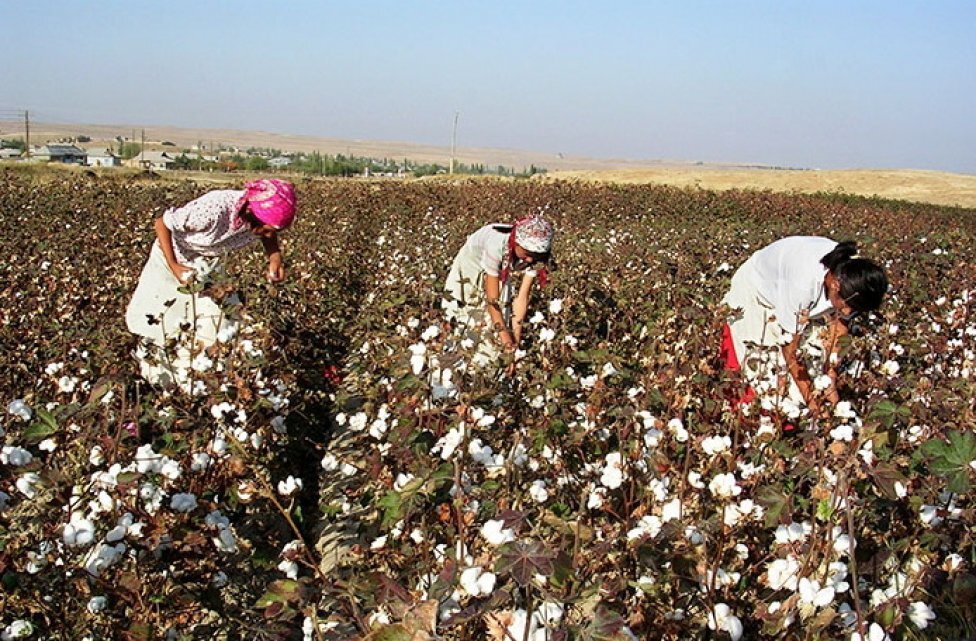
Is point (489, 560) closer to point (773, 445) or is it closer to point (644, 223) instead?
point (773, 445)

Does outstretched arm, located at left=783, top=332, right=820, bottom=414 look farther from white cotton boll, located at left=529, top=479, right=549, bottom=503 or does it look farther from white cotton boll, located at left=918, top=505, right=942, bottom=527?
white cotton boll, located at left=529, top=479, right=549, bottom=503

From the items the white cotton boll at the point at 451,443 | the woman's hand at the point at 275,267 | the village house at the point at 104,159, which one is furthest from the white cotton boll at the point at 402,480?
the village house at the point at 104,159

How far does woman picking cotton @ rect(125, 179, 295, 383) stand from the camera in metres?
3.53

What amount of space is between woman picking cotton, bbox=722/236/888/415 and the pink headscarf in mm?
1883

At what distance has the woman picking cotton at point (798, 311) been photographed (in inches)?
107

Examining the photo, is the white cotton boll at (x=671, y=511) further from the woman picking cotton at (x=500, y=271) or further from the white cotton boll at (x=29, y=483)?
the woman picking cotton at (x=500, y=271)

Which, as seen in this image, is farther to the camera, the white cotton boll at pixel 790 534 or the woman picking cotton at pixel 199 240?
the woman picking cotton at pixel 199 240

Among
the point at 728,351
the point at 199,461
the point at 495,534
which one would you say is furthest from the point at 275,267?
the point at 495,534

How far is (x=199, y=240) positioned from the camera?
359cm

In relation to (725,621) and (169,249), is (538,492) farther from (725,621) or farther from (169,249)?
(169,249)

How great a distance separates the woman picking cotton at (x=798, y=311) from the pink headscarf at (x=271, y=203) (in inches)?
74.1

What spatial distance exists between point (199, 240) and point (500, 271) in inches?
54.7

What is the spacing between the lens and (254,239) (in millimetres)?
3857

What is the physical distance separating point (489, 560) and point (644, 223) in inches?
517
